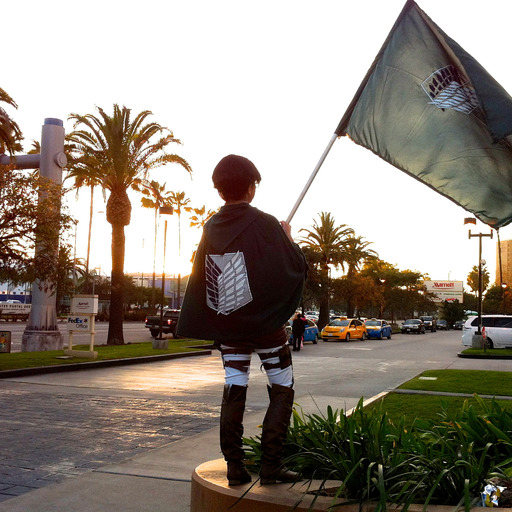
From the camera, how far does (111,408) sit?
9133mm

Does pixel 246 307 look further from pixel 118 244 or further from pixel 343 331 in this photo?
pixel 343 331

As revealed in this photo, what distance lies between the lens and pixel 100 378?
44.0 ft

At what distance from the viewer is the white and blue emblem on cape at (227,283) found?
11.1ft

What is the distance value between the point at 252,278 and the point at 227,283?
0.15 m

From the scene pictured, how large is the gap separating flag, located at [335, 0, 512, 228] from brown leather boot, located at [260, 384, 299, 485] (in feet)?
7.02

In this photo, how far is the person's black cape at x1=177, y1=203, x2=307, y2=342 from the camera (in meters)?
3.35

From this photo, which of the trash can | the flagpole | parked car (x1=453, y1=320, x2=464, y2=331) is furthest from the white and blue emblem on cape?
parked car (x1=453, y1=320, x2=464, y2=331)

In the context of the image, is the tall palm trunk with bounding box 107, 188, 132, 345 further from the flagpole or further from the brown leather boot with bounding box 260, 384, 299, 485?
the brown leather boot with bounding box 260, 384, 299, 485

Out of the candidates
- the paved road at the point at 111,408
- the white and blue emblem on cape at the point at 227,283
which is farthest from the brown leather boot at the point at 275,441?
the paved road at the point at 111,408

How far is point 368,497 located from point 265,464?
56cm

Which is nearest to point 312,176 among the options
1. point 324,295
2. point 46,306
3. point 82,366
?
point 82,366

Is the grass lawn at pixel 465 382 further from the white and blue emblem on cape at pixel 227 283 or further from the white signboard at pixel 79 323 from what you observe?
the white signboard at pixel 79 323

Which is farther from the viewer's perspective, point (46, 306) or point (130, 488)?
point (46, 306)

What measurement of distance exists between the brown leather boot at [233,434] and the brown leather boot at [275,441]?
0.12 metres
